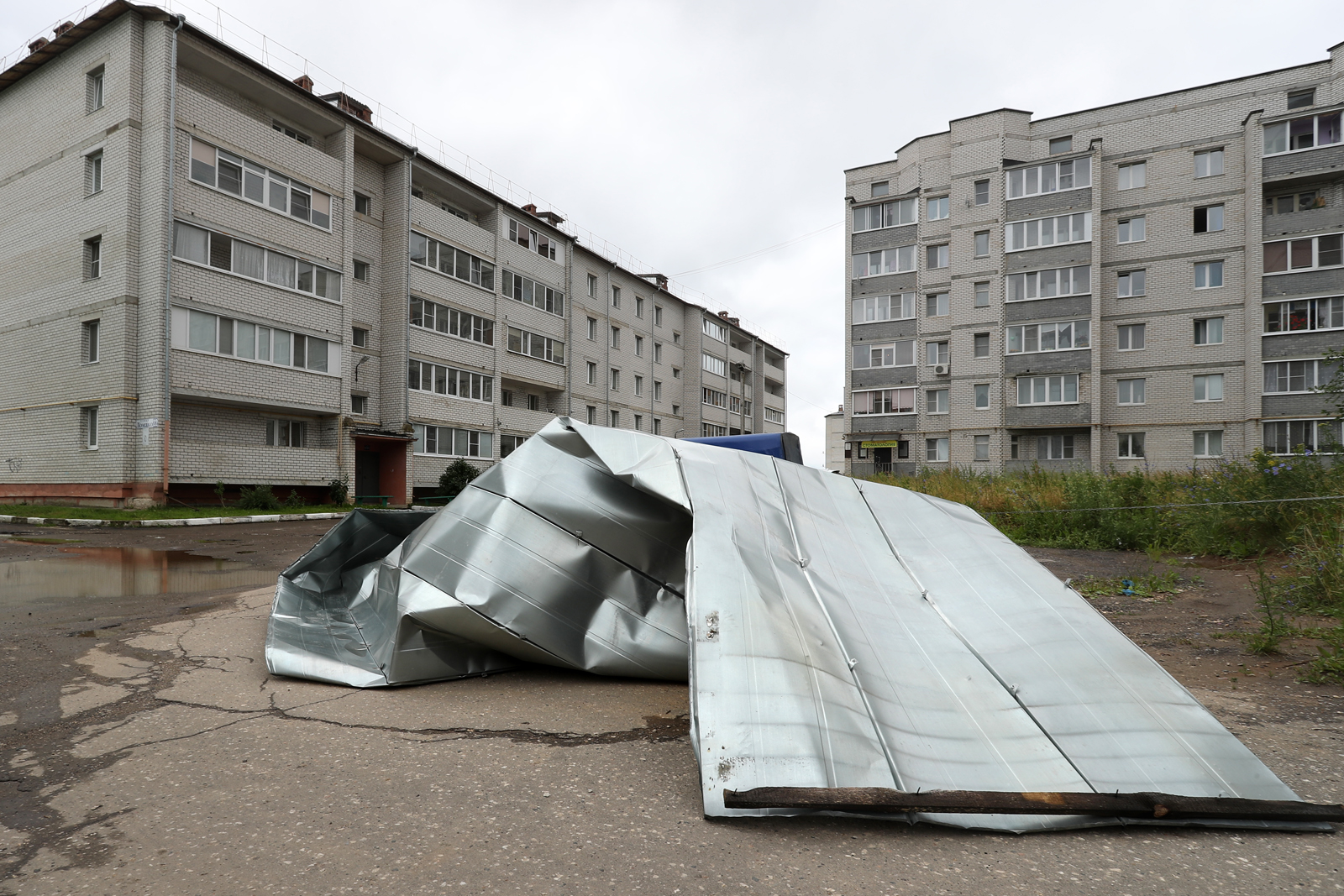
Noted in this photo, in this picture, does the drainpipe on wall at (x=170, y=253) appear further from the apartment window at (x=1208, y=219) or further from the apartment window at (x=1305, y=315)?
the apartment window at (x=1305, y=315)

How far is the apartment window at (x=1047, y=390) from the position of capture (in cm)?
3266

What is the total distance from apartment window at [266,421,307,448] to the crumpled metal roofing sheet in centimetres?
2054

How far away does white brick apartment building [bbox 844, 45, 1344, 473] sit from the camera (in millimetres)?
29219

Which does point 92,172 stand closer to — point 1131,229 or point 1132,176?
point 1131,229

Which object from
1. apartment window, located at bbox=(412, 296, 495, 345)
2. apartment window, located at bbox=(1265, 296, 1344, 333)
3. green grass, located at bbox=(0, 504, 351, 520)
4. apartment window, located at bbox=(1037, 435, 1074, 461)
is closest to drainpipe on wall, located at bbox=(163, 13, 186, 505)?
green grass, located at bbox=(0, 504, 351, 520)

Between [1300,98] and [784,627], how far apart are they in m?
40.4

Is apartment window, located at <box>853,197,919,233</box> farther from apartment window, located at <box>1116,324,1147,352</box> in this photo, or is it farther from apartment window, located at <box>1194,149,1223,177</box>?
apartment window, located at <box>1194,149,1223,177</box>

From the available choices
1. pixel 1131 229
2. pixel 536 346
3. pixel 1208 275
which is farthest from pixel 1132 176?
pixel 536 346

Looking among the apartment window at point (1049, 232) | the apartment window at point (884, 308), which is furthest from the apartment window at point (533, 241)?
the apartment window at point (1049, 232)

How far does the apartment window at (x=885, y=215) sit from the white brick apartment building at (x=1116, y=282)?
0.33ft

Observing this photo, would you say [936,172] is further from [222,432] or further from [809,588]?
[809,588]

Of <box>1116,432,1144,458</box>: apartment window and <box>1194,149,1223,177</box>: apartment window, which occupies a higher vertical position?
<box>1194,149,1223,177</box>: apartment window

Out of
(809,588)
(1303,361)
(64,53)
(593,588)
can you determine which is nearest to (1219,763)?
(809,588)

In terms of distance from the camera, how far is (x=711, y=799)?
2.36 m
